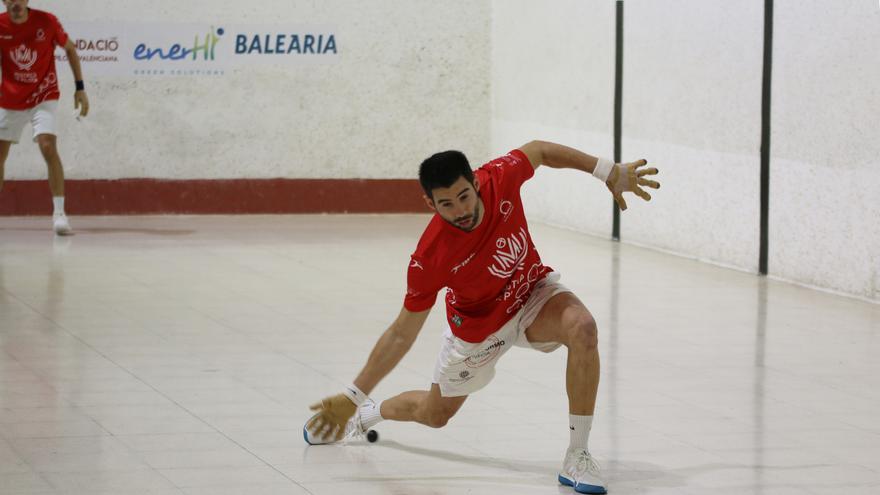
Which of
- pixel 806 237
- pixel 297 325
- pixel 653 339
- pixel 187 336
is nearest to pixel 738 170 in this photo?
pixel 806 237

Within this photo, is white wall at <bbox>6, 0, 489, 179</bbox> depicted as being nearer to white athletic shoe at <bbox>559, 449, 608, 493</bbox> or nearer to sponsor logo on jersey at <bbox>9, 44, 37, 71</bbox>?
sponsor logo on jersey at <bbox>9, 44, 37, 71</bbox>

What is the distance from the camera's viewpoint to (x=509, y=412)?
641 cm

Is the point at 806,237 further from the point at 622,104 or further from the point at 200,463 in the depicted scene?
the point at 200,463

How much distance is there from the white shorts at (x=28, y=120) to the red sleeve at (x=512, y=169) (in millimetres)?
7491

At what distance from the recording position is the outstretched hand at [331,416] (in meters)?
5.54

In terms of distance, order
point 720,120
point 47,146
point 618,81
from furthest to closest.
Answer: point 618,81 → point 47,146 → point 720,120

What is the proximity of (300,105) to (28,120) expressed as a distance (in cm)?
303

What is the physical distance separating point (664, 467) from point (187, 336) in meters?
3.53

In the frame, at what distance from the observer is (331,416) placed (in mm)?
5574

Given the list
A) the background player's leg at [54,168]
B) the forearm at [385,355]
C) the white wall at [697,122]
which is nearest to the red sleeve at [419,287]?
the forearm at [385,355]

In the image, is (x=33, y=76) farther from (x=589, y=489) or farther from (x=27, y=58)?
(x=589, y=489)

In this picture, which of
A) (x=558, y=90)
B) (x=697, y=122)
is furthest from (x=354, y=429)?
(x=558, y=90)

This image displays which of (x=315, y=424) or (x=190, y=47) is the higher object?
(x=190, y=47)

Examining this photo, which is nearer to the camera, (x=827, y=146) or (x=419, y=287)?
(x=419, y=287)
